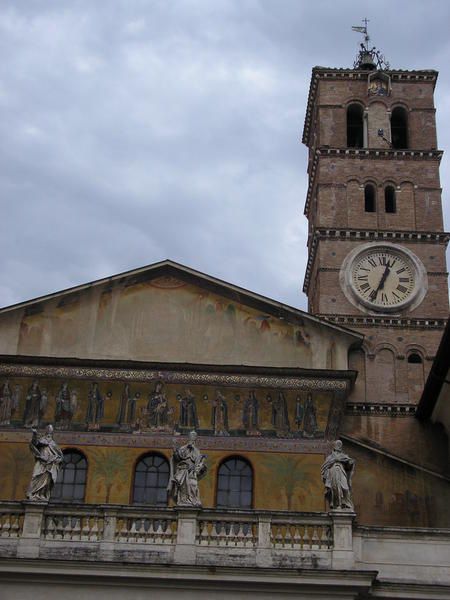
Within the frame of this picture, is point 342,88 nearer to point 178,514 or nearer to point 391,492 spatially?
point 391,492

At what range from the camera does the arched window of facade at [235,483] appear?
26.7m

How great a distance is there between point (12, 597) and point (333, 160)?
809 inches

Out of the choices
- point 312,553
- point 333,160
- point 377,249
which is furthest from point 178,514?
point 333,160

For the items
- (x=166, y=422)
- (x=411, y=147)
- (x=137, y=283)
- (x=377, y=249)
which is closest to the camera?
(x=166, y=422)

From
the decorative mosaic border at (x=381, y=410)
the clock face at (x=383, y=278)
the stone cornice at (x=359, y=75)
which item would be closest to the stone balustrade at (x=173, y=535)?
the decorative mosaic border at (x=381, y=410)

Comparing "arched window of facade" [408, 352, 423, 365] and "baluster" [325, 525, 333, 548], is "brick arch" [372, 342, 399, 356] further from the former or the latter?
"baluster" [325, 525, 333, 548]

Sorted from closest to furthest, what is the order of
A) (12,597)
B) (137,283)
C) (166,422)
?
(12,597)
(166,422)
(137,283)

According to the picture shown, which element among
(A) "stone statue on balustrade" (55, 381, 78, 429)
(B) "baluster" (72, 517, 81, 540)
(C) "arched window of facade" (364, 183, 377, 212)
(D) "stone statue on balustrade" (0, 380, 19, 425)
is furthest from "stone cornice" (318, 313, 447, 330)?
(B) "baluster" (72, 517, 81, 540)

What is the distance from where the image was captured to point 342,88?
3822cm

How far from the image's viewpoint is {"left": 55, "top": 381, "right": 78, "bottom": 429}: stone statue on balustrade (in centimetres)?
2725

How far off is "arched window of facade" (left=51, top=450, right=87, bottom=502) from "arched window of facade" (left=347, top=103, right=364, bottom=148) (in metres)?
16.4

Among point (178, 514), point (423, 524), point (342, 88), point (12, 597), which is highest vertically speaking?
point (342, 88)

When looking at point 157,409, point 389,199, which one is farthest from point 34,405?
point 389,199

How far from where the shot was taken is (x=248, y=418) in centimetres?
2741
